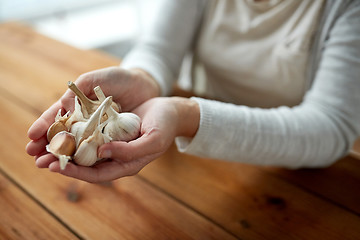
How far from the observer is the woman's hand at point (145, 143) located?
360mm

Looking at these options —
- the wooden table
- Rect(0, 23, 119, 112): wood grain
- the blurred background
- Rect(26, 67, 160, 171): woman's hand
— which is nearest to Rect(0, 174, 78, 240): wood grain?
the wooden table

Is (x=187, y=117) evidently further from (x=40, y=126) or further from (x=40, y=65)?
(x=40, y=65)

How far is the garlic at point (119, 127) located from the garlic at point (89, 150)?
1.0 inches

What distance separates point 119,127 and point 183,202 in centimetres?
16

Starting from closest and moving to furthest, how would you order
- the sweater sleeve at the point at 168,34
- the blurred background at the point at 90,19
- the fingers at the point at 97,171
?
the fingers at the point at 97,171 → the sweater sleeve at the point at 168,34 → the blurred background at the point at 90,19

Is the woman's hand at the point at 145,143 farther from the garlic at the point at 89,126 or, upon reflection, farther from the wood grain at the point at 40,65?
the wood grain at the point at 40,65

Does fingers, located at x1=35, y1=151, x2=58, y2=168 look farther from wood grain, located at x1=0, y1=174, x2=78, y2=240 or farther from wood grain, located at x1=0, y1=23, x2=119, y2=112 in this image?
wood grain, located at x1=0, y1=23, x2=119, y2=112

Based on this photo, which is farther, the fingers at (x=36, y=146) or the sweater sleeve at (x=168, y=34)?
the sweater sleeve at (x=168, y=34)

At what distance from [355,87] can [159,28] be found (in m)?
0.39

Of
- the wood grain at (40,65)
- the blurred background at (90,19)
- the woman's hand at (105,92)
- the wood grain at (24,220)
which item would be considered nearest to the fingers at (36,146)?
the woman's hand at (105,92)

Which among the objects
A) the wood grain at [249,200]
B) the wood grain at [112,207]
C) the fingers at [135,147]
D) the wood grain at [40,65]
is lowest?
the wood grain at [112,207]

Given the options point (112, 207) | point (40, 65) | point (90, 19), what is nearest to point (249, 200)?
point (112, 207)

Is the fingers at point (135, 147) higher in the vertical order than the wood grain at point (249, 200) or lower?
higher

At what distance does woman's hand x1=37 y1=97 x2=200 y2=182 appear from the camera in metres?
0.36
